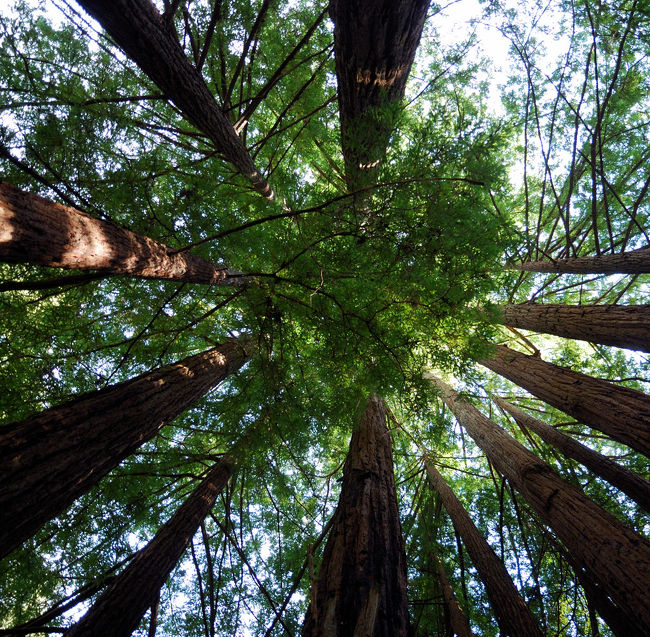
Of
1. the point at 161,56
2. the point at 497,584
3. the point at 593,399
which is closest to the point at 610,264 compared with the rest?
the point at 593,399

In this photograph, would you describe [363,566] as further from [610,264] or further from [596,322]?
[610,264]

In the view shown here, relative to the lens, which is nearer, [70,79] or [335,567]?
[335,567]

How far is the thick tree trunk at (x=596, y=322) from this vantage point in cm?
384

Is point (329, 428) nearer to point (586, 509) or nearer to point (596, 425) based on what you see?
point (586, 509)

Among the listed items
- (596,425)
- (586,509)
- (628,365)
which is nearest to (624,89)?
(628,365)

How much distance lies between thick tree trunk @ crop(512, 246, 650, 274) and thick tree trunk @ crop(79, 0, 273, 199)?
410cm

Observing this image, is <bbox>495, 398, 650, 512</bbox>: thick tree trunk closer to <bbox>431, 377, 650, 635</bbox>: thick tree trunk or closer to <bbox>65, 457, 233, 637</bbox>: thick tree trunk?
<bbox>431, 377, 650, 635</bbox>: thick tree trunk

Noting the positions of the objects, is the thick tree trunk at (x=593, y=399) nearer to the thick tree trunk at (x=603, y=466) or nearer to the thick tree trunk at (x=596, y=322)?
the thick tree trunk at (x=596, y=322)

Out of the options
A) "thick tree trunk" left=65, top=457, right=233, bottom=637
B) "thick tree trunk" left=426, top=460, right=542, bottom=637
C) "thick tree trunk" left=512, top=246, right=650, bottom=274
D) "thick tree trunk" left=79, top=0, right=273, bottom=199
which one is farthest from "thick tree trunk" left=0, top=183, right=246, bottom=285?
"thick tree trunk" left=426, top=460, right=542, bottom=637

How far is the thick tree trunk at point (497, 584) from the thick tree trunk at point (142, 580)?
3416 mm

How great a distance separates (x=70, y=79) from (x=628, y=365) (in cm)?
848

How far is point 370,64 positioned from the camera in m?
3.27

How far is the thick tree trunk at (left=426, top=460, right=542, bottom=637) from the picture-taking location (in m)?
3.43

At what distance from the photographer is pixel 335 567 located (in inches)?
96.5
